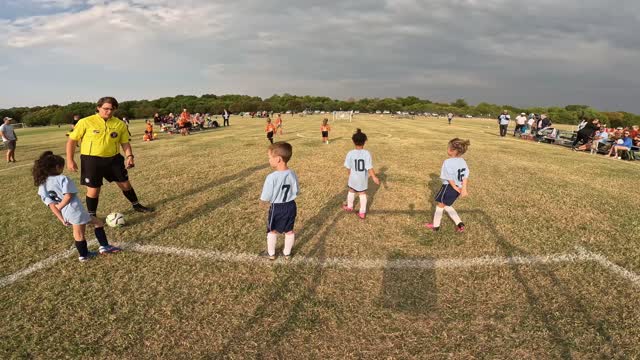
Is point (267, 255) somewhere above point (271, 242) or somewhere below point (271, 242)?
below

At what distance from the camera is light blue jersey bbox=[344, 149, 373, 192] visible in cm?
617

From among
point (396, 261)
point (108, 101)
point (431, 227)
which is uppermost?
point (108, 101)

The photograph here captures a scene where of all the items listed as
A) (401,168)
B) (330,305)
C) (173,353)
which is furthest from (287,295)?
(401,168)

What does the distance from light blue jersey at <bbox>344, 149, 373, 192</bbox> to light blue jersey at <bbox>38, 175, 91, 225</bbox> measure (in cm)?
444

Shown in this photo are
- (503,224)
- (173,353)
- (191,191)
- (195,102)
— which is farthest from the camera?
(195,102)

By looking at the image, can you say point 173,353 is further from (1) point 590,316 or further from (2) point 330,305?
(1) point 590,316

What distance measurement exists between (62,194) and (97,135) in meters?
1.60

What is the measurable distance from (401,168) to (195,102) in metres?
155

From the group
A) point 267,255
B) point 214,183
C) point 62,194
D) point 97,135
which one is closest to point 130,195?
point 97,135

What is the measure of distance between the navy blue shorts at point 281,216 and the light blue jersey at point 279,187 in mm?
73

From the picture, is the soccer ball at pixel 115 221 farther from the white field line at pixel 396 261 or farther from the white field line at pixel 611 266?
the white field line at pixel 611 266

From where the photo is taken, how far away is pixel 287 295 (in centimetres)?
402

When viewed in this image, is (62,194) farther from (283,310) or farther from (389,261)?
(389,261)

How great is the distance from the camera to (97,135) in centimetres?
550
